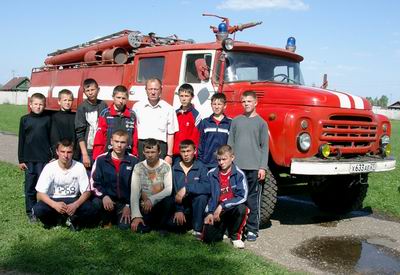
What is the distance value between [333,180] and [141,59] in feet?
11.6

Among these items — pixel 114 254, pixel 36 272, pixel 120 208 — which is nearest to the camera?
pixel 36 272

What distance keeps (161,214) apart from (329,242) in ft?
6.71

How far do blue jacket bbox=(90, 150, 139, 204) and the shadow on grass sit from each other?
0.44m

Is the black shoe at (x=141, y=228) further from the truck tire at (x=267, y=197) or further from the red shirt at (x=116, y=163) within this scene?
the truck tire at (x=267, y=197)

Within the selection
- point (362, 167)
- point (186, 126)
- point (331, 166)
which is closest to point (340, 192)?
point (362, 167)

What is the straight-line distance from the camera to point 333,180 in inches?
270

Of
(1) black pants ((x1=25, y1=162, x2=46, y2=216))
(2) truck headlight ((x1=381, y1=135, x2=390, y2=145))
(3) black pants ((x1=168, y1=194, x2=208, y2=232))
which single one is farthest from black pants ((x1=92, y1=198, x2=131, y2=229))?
(2) truck headlight ((x1=381, y1=135, x2=390, y2=145))

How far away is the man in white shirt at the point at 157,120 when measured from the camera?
575cm

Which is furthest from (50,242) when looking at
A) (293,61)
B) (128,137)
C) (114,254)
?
(293,61)

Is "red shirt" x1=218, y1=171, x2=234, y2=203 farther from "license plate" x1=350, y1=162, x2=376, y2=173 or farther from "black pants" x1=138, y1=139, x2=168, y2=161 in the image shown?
"license plate" x1=350, y1=162, x2=376, y2=173

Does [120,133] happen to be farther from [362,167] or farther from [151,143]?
[362,167]

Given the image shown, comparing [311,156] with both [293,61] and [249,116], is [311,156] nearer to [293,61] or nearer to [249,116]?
[249,116]

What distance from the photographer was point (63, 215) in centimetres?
528

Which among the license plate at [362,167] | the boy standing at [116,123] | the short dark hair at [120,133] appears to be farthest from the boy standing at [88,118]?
the license plate at [362,167]
